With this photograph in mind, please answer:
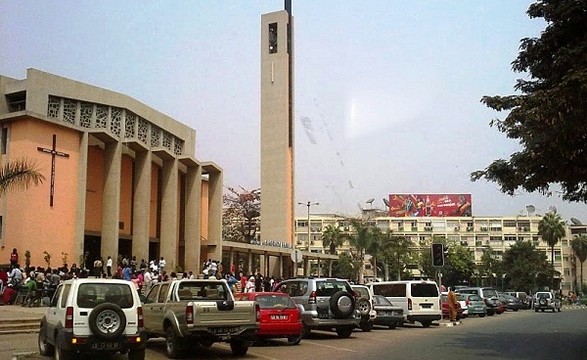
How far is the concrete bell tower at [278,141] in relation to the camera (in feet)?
214

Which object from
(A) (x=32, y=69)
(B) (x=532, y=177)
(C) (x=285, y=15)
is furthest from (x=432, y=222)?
(B) (x=532, y=177)

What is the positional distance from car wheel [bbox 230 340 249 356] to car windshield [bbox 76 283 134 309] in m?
3.25

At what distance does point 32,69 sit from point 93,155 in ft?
23.2

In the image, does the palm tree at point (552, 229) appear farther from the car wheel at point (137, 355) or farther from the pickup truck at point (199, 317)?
the car wheel at point (137, 355)

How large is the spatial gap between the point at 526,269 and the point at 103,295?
264 feet

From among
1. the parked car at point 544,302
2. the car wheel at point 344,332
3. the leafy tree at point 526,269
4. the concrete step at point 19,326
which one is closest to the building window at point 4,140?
the concrete step at point 19,326

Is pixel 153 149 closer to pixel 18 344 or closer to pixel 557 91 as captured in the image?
pixel 18 344

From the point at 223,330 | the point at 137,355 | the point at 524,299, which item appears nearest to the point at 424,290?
the point at 223,330

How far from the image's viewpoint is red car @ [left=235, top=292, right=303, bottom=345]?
16.5 m

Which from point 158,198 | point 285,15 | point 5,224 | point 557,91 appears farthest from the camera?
point 285,15

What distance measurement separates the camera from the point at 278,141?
215ft

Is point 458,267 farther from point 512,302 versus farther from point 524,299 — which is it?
point 512,302

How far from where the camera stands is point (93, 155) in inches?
1585

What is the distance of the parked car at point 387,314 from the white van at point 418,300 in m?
0.94
